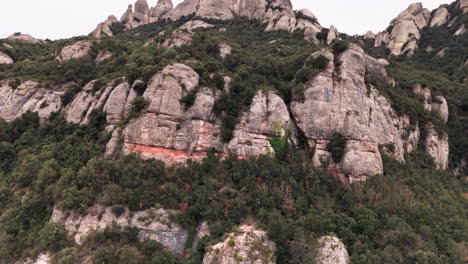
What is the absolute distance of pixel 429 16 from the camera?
10100 centimetres

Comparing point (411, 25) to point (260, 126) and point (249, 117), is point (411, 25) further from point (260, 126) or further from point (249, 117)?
point (249, 117)

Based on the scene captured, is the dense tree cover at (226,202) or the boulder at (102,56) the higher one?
the boulder at (102,56)

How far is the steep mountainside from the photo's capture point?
24.2 metres

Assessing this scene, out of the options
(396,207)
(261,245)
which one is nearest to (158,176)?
(261,245)

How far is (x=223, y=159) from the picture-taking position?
3316cm

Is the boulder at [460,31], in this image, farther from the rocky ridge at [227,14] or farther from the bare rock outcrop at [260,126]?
the bare rock outcrop at [260,126]

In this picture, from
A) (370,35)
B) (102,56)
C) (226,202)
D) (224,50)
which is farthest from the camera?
(370,35)

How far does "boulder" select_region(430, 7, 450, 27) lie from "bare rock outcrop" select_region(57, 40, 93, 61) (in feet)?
431

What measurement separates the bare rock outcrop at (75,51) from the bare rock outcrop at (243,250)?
172ft

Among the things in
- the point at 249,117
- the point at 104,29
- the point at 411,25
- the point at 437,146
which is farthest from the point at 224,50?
the point at 411,25

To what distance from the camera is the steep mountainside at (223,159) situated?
2425 cm

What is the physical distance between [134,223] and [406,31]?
121 m

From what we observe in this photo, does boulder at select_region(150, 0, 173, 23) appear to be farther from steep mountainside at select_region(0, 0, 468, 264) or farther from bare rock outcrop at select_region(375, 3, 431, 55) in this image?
bare rock outcrop at select_region(375, 3, 431, 55)

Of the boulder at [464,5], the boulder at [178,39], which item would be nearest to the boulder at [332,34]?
the boulder at [464,5]
